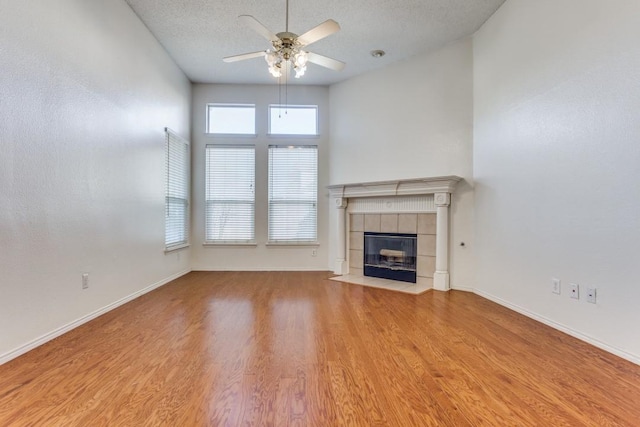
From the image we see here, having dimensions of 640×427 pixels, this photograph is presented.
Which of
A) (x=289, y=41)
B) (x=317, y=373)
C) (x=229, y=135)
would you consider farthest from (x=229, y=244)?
(x=317, y=373)

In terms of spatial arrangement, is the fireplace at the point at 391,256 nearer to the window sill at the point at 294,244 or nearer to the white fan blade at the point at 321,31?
the window sill at the point at 294,244

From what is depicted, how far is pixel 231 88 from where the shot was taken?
5578 millimetres

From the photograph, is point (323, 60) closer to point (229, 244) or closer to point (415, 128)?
point (415, 128)

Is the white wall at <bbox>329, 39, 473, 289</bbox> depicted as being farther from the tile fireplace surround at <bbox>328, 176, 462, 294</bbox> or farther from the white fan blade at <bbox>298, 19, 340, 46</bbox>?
the white fan blade at <bbox>298, 19, 340, 46</bbox>

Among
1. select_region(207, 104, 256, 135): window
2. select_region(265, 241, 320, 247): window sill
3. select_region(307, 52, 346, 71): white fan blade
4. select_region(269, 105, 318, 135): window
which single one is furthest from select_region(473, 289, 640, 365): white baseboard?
select_region(207, 104, 256, 135): window

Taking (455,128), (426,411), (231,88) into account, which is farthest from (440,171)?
(231,88)

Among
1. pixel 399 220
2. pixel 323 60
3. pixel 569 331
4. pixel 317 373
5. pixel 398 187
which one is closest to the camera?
pixel 317 373

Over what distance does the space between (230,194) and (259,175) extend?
0.62 meters

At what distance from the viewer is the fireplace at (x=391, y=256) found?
15.4 feet

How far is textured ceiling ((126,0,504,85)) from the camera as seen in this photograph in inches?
138

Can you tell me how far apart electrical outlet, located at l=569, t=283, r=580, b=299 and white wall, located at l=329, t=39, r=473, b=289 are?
4.97ft

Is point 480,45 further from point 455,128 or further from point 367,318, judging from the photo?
point 367,318

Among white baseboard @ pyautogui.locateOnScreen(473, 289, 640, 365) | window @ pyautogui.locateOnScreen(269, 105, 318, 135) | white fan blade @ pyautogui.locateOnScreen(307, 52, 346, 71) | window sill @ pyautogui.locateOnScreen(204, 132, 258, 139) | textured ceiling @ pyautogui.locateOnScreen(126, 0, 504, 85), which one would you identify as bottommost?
white baseboard @ pyautogui.locateOnScreen(473, 289, 640, 365)

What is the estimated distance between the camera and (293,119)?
223 inches
